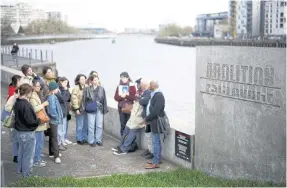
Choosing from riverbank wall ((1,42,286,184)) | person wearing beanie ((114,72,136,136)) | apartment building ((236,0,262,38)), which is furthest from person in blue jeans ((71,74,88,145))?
apartment building ((236,0,262,38))

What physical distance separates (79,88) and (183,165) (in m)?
2.95

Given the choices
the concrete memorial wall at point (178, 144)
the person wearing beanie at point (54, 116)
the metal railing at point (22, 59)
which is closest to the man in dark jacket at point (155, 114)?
the concrete memorial wall at point (178, 144)

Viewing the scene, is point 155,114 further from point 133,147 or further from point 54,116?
point 54,116

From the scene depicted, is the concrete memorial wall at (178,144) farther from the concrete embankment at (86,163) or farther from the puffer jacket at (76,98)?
the puffer jacket at (76,98)

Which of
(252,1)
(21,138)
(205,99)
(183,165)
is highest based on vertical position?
(252,1)

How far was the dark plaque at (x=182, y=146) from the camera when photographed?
8.32 metres

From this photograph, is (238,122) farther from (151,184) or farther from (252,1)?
(252,1)

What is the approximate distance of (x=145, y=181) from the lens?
23.7ft

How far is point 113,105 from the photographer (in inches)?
456

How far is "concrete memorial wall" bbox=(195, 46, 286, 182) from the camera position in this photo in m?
→ 6.47

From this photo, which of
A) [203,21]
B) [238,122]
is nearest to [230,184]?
[238,122]

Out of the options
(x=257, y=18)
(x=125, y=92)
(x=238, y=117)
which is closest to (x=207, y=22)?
(x=257, y=18)

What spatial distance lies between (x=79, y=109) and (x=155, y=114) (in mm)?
2387

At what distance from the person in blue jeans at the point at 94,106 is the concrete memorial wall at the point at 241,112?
2558mm
